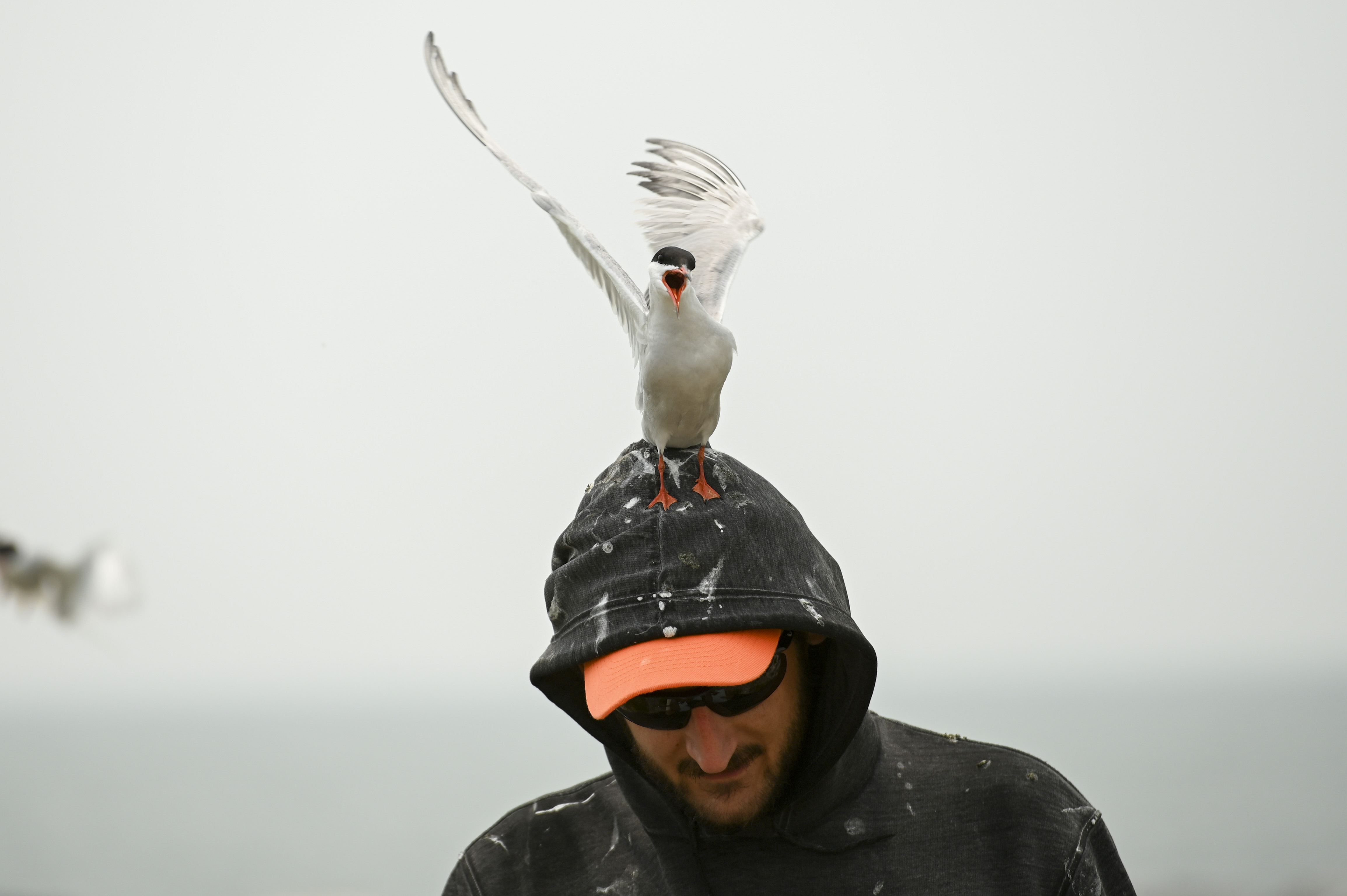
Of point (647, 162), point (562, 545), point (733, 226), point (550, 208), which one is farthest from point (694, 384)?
point (647, 162)

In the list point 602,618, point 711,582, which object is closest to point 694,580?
point 711,582

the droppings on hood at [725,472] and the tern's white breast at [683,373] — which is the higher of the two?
the tern's white breast at [683,373]

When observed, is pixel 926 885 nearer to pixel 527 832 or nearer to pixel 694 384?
pixel 527 832

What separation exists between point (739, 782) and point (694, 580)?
0.33 m

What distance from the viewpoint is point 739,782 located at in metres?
1.48

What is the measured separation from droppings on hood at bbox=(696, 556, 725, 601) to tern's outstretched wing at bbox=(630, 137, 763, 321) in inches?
29.4

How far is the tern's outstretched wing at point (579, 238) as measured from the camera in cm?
180

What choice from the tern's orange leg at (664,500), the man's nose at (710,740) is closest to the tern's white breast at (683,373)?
the tern's orange leg at (664,500)

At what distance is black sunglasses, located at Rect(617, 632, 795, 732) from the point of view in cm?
139

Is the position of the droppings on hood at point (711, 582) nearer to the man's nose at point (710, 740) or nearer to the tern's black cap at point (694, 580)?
the tern's black cap at point (694, 580)

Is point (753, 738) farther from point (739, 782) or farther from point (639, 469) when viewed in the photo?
point (639, 469)

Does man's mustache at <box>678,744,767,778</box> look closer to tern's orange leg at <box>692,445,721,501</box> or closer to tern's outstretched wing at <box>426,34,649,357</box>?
tern's orange leg at <box>692,445,721,501</box>

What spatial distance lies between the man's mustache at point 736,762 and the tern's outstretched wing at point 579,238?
2.25ft

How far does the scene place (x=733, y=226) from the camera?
2094 millimetres
